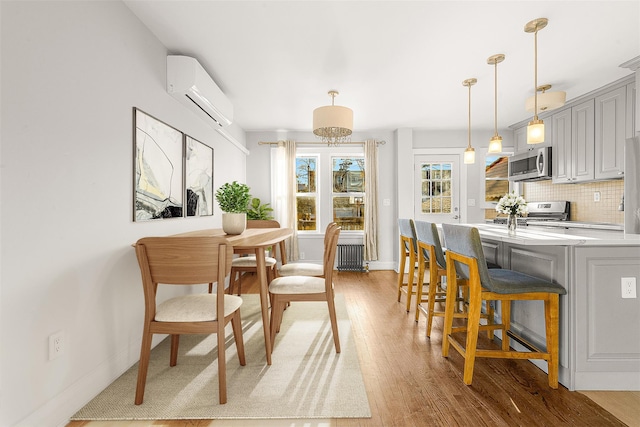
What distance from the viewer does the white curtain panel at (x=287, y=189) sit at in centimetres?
521

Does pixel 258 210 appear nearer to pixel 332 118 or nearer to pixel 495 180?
pixel 332 118

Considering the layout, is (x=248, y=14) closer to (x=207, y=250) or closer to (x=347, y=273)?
(x=207, y=250)

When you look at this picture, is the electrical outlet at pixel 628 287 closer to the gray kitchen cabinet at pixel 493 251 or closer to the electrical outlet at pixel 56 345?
the gray kitchen cabinet at pixel 493 251

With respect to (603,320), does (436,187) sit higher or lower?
higher

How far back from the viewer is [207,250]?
1.59 m

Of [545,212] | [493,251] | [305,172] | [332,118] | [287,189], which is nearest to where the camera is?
[493,251]

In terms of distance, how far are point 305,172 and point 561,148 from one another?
376 centimetres

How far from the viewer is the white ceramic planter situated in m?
2.49

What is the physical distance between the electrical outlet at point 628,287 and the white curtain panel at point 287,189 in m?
4.03

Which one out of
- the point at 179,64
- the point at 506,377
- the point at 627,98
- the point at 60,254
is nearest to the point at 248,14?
the point at 179,64

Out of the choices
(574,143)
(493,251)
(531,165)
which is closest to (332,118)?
(493,251)

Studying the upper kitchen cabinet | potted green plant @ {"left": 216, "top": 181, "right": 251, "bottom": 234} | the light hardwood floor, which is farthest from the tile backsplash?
potted green plant @ {"left": 216, "top": 181, "right": 251, "bottom": 234}

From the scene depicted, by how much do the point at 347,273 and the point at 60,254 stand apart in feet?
13.5

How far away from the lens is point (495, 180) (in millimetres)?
5359
